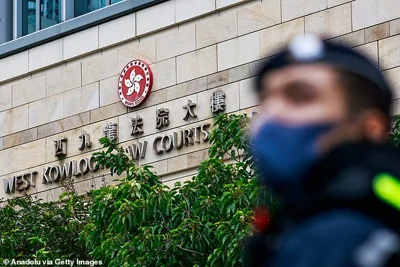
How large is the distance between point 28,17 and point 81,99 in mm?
2762

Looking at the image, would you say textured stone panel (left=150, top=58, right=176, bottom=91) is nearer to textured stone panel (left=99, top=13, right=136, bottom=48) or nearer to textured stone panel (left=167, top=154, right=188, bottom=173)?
textured stone panel (left=99, top=13, right=136, bottom=48)


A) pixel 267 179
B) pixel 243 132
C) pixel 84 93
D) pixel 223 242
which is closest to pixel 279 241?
pixel 267 179

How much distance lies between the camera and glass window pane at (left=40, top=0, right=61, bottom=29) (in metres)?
23.8

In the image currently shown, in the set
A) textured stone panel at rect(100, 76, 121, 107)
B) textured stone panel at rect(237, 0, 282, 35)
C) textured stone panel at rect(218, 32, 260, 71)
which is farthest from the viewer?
textured stone panel at rect(100, 76, 121, 107)

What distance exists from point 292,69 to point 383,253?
0.34 meters

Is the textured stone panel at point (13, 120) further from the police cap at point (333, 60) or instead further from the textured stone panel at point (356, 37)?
the police cap at point (333, 60)

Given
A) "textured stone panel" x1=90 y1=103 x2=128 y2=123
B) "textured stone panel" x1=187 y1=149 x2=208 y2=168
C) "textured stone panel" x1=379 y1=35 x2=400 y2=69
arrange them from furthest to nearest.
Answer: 1. "textured stone panel" x1=90 y1=103 x2=128 y2=123
2. "textured stone panel" x1=187 y1=149 x2=208 y2=168
3. "textured stone panel" x1=379 y1=35 x2=400 y2=69

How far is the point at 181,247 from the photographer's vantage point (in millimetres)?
13516

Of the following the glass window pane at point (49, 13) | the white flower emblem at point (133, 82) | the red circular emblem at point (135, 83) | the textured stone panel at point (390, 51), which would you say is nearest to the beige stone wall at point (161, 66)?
the textured stone panel at point (390, 51)

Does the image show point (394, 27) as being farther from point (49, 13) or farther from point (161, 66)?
point (49, 13)

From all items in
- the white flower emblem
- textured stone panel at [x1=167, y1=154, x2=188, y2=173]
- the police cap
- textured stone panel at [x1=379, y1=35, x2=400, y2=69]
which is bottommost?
the police cap

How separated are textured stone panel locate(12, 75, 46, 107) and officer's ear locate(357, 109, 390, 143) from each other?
71.0ft

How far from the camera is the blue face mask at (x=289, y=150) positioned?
2037mm

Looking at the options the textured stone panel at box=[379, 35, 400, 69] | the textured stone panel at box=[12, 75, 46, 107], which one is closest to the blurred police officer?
the textured stone panel at box=[379, 35, 400, 69]
